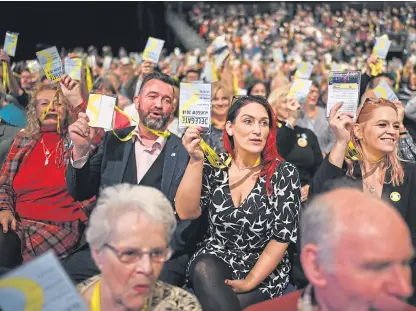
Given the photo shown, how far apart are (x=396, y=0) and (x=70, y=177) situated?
772 inches

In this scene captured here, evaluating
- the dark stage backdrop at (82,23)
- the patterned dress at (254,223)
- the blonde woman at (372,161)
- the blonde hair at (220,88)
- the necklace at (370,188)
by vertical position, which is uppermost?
the dark stage backdrop at (82,23)

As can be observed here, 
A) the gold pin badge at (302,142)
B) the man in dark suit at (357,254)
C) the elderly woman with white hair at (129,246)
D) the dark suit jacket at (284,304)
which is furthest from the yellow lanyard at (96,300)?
the gold pin badge at (302,142)

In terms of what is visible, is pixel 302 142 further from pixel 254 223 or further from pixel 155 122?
pixel 254 223

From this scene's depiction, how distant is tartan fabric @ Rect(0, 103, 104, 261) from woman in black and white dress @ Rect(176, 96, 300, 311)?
778 mm

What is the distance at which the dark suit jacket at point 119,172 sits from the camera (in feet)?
10.4

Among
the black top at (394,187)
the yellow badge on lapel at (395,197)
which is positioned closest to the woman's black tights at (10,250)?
the black top at (394,187)

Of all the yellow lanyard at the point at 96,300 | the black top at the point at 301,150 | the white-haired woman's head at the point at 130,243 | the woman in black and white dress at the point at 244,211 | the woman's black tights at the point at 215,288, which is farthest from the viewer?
the black top at the point at 301,150

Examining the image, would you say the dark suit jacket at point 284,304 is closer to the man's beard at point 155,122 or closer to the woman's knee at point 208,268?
the woman's knee at point 208,268

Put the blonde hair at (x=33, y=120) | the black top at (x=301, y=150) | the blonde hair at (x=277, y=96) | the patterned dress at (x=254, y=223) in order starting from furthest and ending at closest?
the blonde hair at (x=277, y=96), the black top at (x=301, y=150), the blonde hair at (x=33, y=120), the patterned dress at (x=254, y=223)

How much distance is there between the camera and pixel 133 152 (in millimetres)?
3457

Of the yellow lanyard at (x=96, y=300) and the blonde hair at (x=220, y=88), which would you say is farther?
the blonde hair at (x=220, y=88)

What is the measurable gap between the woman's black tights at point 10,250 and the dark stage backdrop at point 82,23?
12.0 m

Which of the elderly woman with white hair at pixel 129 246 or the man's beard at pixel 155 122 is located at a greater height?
the man's beard at pixel 155 122

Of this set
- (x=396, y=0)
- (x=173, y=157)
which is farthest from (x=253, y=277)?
(x=396, y=0)
